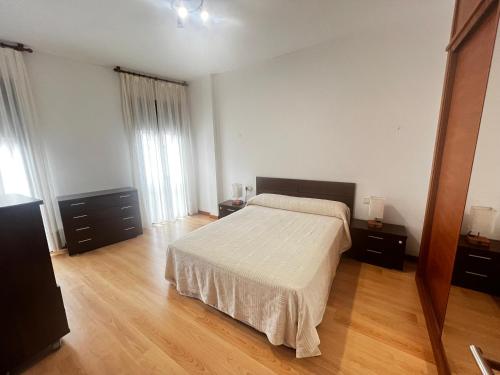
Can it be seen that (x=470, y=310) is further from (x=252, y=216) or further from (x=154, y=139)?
(x=154, y=139)

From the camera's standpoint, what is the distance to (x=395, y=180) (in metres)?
2.62

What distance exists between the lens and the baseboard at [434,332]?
134 cm

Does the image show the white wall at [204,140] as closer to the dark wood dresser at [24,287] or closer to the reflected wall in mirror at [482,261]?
the dark wood dresser at [24,287]

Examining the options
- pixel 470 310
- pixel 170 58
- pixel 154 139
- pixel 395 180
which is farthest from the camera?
pixel 154 139

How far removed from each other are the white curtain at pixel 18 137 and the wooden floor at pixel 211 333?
128cm

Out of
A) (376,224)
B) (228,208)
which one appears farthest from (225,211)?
(376,224)

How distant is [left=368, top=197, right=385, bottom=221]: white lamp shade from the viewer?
2.56m

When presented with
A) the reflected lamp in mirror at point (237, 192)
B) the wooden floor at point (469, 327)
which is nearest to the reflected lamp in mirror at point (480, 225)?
the wooden floor at point (469, 327)

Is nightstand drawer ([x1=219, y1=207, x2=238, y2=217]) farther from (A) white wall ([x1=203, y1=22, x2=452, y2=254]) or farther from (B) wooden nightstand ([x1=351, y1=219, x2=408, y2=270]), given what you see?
(B) wooden nightstand ([x1=351, y1=219, x2=408, y2=270])

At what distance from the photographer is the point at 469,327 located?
5.55 ft

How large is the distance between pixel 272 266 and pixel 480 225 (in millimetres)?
2001

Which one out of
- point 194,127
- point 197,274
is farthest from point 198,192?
point 197,274

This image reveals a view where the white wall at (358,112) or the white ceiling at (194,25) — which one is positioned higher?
the white ceiling at (194,25)

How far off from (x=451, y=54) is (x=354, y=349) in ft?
8.33
